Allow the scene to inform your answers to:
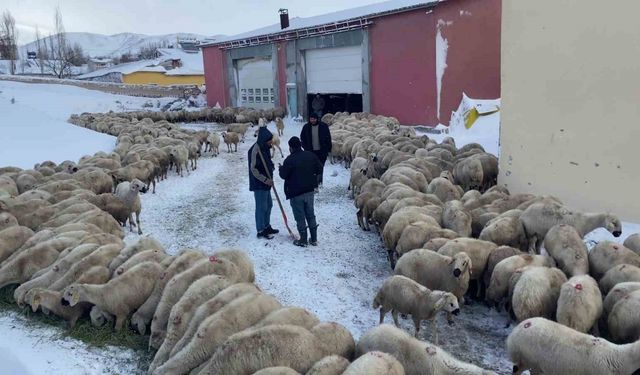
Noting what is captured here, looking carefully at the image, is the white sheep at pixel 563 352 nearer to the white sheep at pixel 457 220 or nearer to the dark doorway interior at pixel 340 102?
the white sheep at pixel 457 220

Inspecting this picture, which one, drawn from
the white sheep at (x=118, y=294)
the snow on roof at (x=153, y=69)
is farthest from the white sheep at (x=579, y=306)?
the snow on roof at (x=153, y=69)

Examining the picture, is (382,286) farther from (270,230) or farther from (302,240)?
(270,230)

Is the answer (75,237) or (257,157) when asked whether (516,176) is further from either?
(75,237)

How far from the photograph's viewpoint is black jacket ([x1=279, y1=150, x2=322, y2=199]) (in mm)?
9062

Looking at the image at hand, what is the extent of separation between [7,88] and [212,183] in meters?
38.3

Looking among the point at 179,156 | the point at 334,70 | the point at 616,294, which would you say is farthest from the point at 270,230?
the point at 334,70

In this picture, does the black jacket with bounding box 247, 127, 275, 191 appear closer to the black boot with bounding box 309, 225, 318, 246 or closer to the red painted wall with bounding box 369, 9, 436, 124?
the black boot with bounding box 309, 225, 318, 246

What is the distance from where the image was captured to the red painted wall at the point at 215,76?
3666 cm

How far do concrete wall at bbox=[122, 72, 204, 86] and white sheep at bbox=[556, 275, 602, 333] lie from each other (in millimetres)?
64094

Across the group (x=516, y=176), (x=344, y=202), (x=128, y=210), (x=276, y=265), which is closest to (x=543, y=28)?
(x=516, y=176)

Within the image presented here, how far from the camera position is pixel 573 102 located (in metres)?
10.1

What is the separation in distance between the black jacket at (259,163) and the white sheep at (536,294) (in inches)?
192

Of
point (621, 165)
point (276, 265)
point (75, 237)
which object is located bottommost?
point (276, 265)

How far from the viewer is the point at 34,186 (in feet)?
39.6
